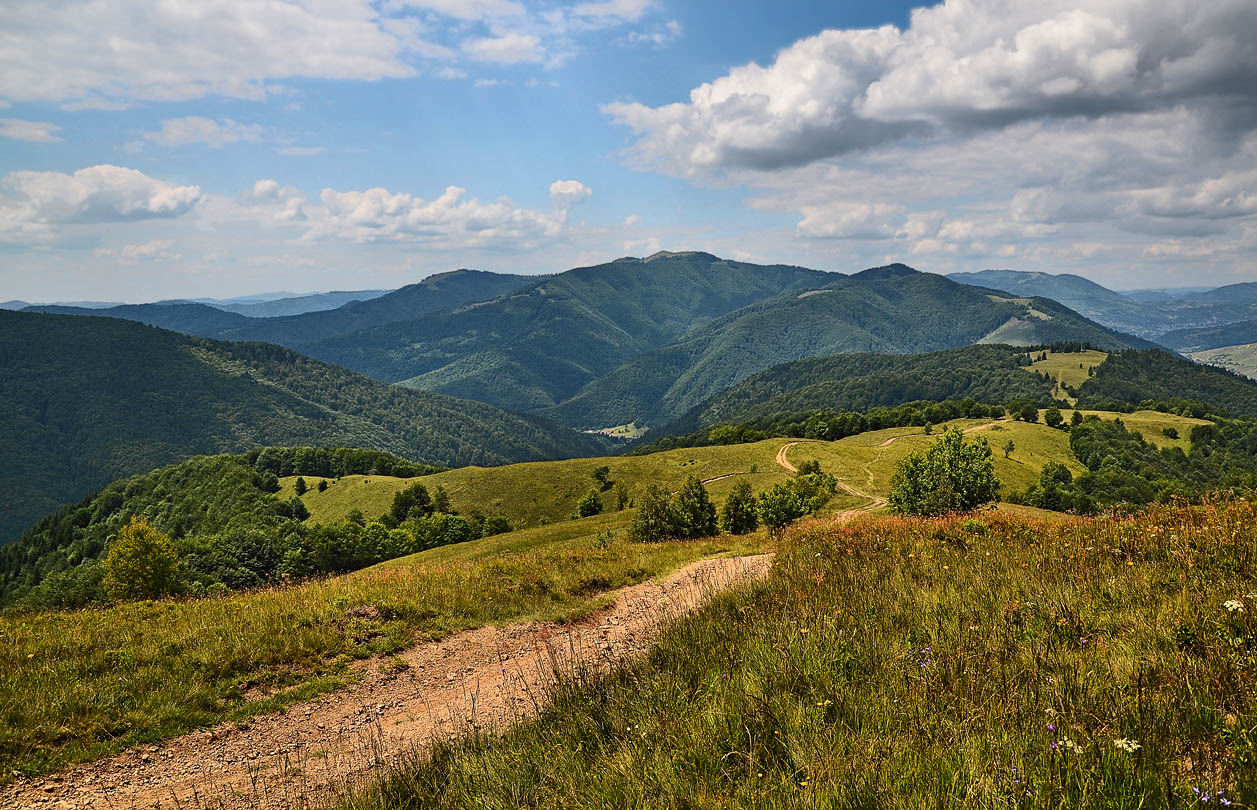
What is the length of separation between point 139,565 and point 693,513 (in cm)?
4127

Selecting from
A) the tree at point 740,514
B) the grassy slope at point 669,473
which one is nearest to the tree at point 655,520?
the tree at point 740,514

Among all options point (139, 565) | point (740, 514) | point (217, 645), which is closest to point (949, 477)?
point (740, 514)

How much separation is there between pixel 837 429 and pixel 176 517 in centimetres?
17447

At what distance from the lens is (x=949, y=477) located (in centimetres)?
4541

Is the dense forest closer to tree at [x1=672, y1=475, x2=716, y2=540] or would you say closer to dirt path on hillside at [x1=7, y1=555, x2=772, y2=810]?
tree at [x1=672, y1=475, x2=716, y2=540]

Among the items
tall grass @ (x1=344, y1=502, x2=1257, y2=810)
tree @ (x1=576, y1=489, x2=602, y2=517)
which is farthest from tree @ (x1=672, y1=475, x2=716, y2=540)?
tree @ (x1=576, y1=489, x2=602, y2=517)

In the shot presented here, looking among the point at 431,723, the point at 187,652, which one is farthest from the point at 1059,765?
the point at 187,652

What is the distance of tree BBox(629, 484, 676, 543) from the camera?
43625 millimetres

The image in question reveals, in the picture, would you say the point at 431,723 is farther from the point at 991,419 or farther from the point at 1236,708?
the point at 991,419

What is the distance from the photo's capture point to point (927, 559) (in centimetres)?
1020

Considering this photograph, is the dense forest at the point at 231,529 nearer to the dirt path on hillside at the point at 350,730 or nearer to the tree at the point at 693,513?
the tree at the point at 693,513

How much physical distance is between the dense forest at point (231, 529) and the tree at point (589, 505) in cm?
1351

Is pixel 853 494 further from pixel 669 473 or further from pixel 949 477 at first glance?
pixel 669 473

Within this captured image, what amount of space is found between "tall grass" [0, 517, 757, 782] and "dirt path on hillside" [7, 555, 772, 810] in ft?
1.58
